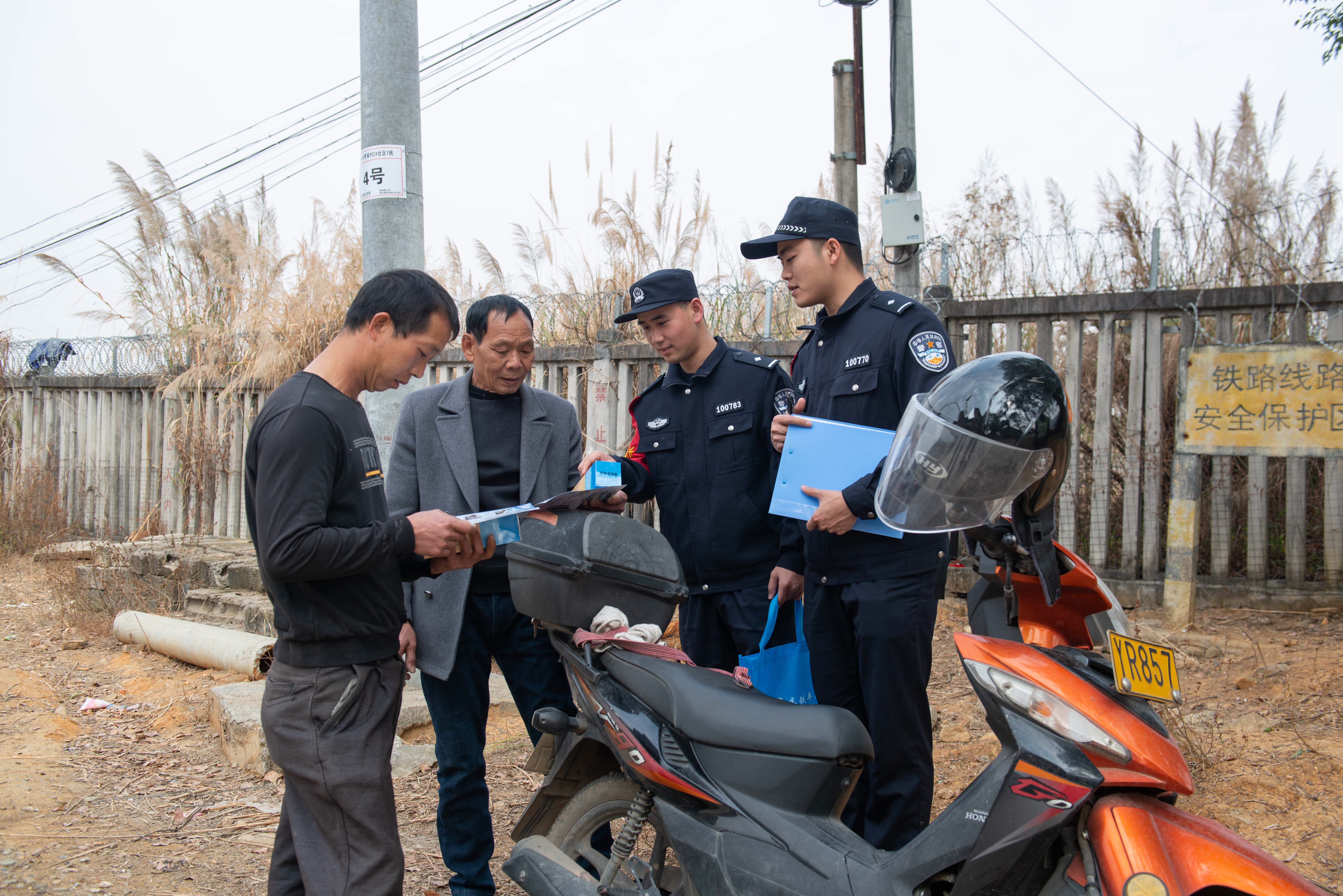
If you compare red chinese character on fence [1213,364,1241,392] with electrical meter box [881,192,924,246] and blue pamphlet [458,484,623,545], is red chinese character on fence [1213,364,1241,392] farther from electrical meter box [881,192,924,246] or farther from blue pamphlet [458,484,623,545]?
blue pamphlet [458,484,623,545]

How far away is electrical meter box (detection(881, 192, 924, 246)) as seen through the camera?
532 centimetres

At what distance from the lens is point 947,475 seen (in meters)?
1.80

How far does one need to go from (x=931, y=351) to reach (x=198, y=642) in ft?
16.0

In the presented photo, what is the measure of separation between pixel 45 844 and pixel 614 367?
403cm

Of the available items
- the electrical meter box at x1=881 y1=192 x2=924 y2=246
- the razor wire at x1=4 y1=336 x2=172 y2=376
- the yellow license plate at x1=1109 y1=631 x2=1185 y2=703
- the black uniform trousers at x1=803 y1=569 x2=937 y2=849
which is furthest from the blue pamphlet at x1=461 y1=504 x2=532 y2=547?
the razor wire at x1=4 y1=336 x2=172 y2=376

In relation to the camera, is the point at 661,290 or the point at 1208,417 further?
the point at 1208,417

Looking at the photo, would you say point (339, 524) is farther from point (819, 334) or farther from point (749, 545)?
point (819, 334)

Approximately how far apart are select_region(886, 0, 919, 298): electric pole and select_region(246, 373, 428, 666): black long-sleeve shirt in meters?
4.04

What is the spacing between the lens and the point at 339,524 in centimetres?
207

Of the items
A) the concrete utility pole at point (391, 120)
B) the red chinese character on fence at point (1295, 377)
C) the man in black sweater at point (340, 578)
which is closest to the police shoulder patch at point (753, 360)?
the man in black sweater at point (340, 578)

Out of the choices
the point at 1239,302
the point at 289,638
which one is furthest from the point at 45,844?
the point at 1239,302

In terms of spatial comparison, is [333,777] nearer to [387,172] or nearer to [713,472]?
[713,472]

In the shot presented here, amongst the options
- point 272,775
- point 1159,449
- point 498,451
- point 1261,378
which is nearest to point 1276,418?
point 1261,378

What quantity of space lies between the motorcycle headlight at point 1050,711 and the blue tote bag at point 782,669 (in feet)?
3.36
